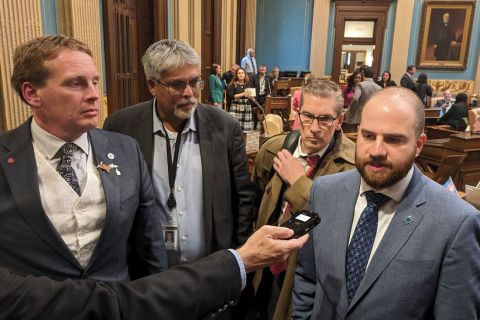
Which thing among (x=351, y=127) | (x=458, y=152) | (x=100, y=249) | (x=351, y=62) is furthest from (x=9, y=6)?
(x=351, y=62)

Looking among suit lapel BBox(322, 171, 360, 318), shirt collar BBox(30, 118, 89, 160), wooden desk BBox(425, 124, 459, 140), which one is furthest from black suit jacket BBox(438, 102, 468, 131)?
shirt collar BBox(30, 118, 89, 160)

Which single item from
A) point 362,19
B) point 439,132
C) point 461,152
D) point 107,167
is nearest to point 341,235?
point 107,167

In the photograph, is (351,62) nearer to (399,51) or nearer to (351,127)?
(399,51)

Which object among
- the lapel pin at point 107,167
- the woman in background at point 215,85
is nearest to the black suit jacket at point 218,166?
the lapel pin at point 107,167

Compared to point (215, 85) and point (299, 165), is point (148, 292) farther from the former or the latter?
point (215, 85)

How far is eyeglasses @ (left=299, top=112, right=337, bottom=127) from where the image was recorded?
2166mm

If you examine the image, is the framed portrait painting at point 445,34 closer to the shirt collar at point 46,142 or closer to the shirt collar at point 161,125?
the shirt collar at point 161,125

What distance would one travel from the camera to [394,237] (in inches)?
57.9

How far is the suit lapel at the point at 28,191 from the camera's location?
1.38m

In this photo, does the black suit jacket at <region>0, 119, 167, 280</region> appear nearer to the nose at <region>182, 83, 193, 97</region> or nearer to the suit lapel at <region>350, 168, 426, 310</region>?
the nose at <region>182, 83, 193, 97</region>

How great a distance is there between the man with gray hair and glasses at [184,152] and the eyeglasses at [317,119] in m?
0.42

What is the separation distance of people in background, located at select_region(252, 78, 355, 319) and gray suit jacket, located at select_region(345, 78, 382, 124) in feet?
18.0

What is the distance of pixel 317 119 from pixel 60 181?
4.41 ft

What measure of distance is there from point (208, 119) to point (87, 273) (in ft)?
3.64
